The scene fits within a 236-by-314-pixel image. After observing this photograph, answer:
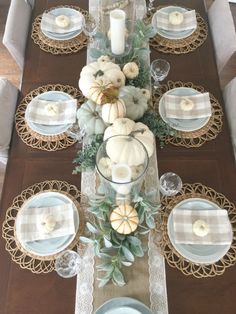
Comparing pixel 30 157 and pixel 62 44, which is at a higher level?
pixel 62 44

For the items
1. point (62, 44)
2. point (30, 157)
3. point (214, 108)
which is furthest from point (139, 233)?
point (62, 44)

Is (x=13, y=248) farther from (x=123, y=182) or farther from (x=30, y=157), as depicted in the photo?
(x=123, y=182)

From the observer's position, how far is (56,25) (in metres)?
1.52

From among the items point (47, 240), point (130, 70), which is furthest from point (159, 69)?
point (47, 240)

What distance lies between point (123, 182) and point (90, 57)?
0.77 meters

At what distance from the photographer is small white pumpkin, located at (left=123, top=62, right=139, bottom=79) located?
1238 mm

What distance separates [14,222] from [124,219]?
0.40m

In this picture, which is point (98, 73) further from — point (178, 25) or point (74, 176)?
point (178, 25)

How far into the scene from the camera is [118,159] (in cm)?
96

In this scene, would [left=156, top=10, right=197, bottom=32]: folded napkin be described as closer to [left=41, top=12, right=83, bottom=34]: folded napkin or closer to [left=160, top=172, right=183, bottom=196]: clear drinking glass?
[left=41, top=12, right=83, bottom=34]: folded napkin

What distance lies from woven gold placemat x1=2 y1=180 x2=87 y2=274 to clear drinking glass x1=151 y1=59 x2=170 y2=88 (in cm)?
59

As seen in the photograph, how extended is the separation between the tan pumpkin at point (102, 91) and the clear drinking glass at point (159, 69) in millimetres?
304

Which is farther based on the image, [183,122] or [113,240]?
[183,122]

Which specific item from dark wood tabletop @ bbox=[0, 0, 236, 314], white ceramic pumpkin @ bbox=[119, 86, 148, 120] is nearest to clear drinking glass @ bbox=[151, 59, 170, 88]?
dark wood tabletop @ bbox=[0, 0, 236, 314]
